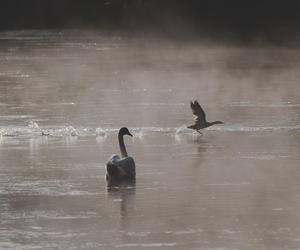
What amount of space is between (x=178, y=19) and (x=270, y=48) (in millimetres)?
30601

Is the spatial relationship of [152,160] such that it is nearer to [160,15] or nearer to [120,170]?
[120,170]

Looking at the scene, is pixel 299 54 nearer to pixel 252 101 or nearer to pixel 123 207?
pixel 252 101

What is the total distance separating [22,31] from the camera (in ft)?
311

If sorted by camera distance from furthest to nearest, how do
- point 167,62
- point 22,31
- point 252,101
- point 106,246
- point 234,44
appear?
1. point 22,31
2. point 234,44
3. point 167,62
4. point 252,101
5. point 106,246

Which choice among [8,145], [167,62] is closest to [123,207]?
[8,145]

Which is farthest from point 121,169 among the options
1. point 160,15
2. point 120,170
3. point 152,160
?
point 160,15

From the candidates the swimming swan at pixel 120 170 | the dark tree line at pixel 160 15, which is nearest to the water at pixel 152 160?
the swimming swan at pixel 120 170

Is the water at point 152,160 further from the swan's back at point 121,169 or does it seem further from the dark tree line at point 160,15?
the dark tree line at point 160,15

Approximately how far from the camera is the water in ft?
51.1

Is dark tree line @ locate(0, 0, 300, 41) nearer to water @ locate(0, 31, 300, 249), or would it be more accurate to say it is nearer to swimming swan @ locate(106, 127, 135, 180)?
water @ locate(0, 31, 300, 249)

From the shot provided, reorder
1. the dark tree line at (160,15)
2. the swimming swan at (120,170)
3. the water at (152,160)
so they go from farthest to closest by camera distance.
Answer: the dark tree line at (160,15) < the swimming swan at (120,170) < the water at (152,160)

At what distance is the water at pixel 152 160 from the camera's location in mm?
15562

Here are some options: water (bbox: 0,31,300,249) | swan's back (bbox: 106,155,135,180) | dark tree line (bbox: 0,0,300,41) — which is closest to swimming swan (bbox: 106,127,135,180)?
swan's back (bbox: 106,155,135,180)

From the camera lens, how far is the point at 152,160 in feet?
71.8
